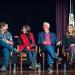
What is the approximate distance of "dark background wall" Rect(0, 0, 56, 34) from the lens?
17625mm

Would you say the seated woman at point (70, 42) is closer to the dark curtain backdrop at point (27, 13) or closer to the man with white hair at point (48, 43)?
the man with white hair at point (48, 43)

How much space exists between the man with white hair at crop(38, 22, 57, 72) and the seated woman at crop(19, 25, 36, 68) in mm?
311

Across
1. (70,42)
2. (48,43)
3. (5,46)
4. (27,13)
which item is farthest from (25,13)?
(5,46)

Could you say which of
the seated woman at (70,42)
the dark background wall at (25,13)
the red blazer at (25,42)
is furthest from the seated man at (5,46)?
the dark background wall at (25,13)

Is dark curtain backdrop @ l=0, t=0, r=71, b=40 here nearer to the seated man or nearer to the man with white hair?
the man with white hair

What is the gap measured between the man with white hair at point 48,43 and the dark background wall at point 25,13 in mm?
1772

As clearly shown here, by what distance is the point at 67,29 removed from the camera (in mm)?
16531

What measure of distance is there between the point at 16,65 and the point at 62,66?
1.40 meters

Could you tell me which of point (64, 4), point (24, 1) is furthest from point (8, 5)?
point (64, 4)

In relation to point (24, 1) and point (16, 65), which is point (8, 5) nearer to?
point (24, 1)

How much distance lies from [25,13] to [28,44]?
82.9 inches

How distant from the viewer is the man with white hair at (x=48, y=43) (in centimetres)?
1557

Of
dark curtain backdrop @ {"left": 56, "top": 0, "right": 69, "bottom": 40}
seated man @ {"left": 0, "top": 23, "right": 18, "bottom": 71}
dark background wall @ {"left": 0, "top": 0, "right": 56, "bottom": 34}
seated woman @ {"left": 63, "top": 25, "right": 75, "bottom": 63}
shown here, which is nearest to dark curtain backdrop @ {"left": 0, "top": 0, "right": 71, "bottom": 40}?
dark background wall @ {"left": 0, "top": 0, "right": 56, "bottom": 34}

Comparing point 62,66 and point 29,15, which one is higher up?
point 29,15
